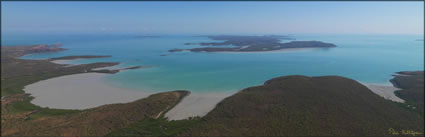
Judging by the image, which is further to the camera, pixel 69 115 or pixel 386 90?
pixel 386 90

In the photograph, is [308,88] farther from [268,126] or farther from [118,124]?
[118,124]

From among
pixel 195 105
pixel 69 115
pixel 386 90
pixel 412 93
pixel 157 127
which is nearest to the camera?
pixel 157 127

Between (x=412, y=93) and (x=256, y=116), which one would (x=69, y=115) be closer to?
(x=256, y=116)

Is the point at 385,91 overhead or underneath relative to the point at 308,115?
overhead

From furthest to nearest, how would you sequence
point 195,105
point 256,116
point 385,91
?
point 385,91 < point 195,105 < point 256,116

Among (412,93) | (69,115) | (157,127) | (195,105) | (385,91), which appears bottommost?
(157,127)

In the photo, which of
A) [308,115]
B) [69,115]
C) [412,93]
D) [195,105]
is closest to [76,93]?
[69,115]

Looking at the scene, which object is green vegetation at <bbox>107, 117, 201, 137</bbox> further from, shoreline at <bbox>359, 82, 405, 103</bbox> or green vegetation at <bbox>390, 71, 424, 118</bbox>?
shoreline at <bbox>359, 82, 405, 103</bbox>
